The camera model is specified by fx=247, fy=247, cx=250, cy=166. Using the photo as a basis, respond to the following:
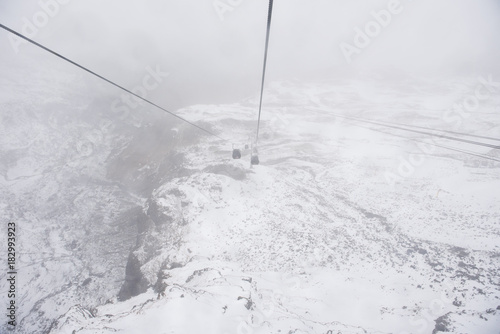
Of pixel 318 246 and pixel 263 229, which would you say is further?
pixel 263 229

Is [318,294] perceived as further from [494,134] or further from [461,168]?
[494,134]

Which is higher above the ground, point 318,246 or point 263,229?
point 263,229

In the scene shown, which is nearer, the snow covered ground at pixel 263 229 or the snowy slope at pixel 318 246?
the snowy slope at pixel 318 246

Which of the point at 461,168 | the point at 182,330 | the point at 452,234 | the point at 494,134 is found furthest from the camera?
the point at 494,134

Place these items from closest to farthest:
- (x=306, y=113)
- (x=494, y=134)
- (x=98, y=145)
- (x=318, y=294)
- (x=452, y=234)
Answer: (x=318, y=294), (x=452, y=234), (x=494, y=134), (x=98, y=145), (x=306, y=113)

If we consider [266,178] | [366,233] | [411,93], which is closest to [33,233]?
[266,178]

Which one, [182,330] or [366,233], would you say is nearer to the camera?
[182,330]
